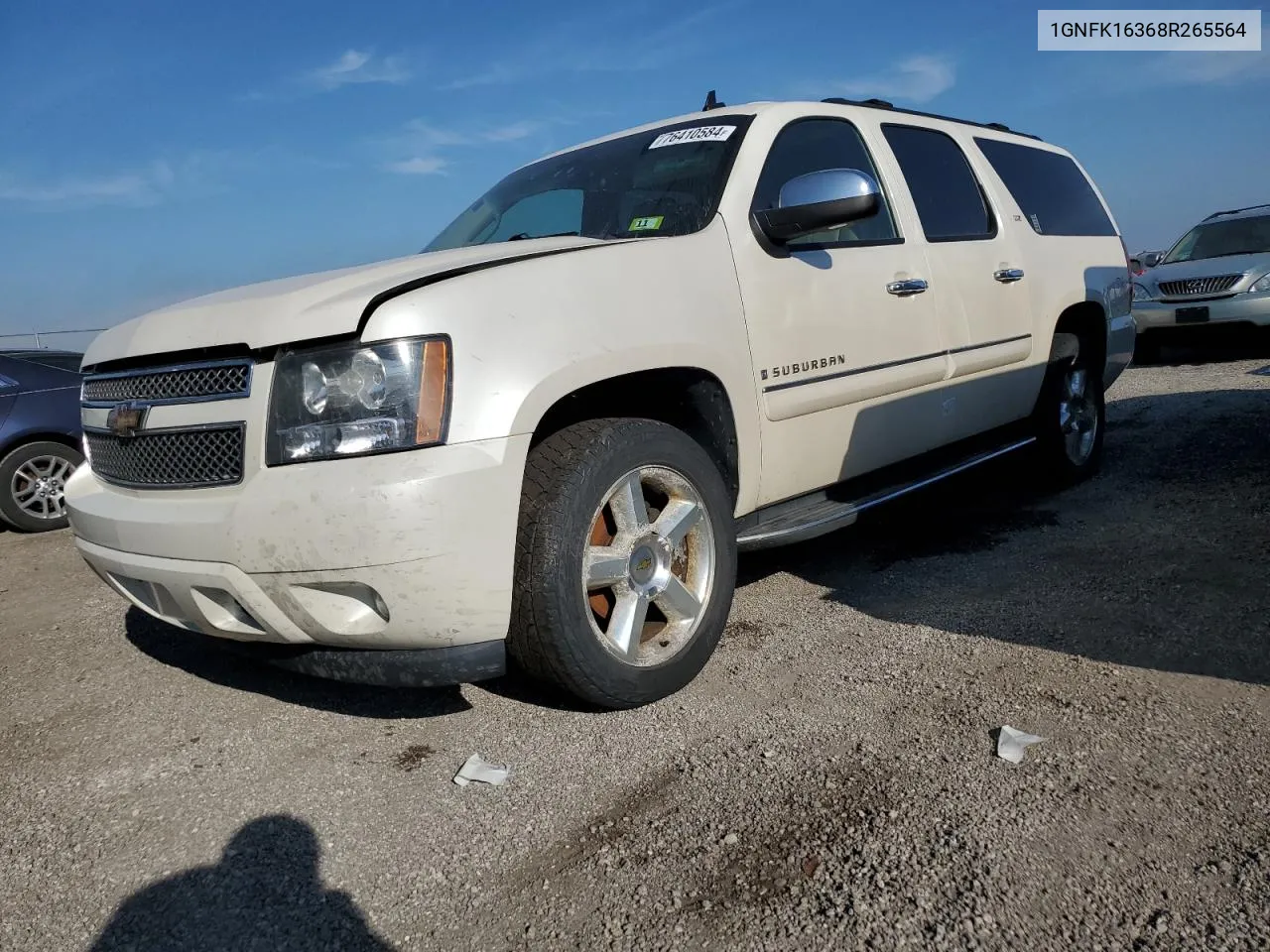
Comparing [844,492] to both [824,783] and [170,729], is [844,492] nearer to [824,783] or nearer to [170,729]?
[824,783]

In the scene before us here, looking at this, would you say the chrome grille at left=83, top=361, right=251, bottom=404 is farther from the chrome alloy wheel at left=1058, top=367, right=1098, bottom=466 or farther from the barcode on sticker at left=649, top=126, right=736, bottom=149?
the chrome alloy wheel at left=1058, top=367, right=1098, bottom=466

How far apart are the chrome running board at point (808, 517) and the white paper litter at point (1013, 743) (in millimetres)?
946

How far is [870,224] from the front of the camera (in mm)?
3709

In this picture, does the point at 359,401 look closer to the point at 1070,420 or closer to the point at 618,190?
the point at 618,190

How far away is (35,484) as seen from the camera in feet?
20.4

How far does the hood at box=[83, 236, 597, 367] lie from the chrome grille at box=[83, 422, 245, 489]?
0.76 feet

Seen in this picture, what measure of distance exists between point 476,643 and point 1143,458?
15.8 feet

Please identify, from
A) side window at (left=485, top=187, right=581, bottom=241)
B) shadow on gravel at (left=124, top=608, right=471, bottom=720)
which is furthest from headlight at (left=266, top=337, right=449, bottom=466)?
side window at (left=485, top=187, right=581, bottom=241)

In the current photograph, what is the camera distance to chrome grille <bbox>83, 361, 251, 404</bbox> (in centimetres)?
239

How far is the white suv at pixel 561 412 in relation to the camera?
226cm

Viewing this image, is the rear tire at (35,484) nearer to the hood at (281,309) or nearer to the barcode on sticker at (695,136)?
the hood at (281,309)

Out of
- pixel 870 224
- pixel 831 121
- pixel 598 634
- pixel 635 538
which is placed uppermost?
pixel 831 121

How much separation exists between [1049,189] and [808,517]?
2.84 meters

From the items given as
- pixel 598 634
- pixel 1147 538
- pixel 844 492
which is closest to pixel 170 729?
pixel 598 634
